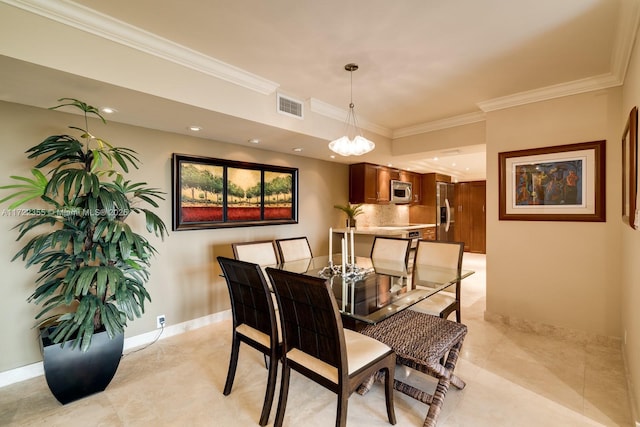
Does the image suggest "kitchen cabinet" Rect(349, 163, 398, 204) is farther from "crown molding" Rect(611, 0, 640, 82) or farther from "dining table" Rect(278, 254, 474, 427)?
"crown molding" Rect(611, 0, 640, 82)

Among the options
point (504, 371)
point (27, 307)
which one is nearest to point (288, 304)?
point (504, 371)

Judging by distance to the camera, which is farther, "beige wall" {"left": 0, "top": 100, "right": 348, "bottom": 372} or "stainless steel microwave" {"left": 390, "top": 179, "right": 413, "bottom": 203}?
"stainless steel microwave" {"left": 390, "top": 179, "right": 413, "bottom": 203}

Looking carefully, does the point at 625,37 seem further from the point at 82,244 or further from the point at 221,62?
the point at 82,244

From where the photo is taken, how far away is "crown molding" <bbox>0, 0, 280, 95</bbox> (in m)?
1.81

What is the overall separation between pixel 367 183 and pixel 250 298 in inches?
144

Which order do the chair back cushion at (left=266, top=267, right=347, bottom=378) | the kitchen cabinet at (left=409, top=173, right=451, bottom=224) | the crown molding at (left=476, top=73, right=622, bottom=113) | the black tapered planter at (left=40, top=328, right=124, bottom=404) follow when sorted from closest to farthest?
the chair back cushion at (left=266, top=267, right=347, bottom=378) → the black tapered planter at (left=40, top=328, right=124, bottom=404) → the crown molding at (left=476, top=73, right=622, bottom=113) → the kitchen cabinet at (left=409, top=173, right=451, bottom=224)

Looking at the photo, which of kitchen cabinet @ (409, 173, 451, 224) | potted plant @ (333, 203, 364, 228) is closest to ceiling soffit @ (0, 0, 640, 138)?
potted plant @ (333, 203, 364, 228)

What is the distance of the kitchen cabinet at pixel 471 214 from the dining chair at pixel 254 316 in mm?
8124

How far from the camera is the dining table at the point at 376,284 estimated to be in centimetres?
190

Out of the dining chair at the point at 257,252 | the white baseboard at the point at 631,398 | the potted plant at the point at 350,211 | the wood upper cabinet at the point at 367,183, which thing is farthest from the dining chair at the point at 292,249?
the white baseboard at the point at 631,398

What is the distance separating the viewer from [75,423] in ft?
6.29

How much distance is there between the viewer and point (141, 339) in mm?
A: 3008

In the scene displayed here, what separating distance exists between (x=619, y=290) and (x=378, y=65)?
301 centimetres

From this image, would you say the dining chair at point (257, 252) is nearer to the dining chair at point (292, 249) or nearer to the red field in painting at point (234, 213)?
the dining chair at point (292, 249)
